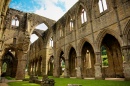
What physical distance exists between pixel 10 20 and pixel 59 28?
841 cm

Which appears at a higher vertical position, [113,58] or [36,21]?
[36,21]

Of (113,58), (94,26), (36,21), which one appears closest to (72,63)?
(113,58)

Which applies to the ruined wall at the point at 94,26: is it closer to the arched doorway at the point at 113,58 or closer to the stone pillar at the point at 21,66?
the arched doorway at the point at 113,58

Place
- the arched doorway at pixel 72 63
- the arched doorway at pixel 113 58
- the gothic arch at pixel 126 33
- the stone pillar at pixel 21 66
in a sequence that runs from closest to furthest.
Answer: the gothic arch at pixel 126 33, the arched doorway at pixel 113 58, the stone pillar at pixel 21 66, the arched doorway at pixel 72 63

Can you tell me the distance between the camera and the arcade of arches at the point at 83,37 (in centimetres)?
988

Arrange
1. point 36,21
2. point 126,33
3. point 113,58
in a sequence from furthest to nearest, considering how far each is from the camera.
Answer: point 36,21
point 113,58
point 126,33

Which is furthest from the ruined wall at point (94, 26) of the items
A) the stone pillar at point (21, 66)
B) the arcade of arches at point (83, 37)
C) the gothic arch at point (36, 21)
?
the gothic arch at point (36, 21)

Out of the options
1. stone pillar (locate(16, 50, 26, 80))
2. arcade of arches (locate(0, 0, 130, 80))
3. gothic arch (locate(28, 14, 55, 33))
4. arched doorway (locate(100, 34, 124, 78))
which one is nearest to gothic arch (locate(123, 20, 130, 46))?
arcade of arches (locate(0, 0, 130, 80))

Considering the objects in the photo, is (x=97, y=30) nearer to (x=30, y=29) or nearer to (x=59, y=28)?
(x=59, y=28)

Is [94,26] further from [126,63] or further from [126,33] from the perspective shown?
[126,63]

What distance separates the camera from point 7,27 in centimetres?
1889

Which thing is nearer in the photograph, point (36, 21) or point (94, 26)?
point (94, 26)

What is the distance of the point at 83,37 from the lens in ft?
46.7

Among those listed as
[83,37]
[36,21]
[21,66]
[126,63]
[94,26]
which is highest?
[36,21]
